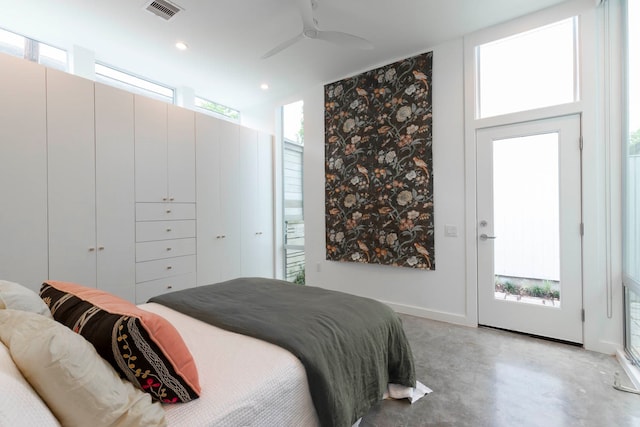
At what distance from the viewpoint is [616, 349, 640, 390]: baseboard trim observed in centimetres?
190

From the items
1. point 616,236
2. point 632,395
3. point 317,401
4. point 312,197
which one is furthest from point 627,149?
point 312,197

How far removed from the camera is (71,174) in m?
2.58

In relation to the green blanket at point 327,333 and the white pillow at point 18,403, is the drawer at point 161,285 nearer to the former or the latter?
the green blanket at point 327,333

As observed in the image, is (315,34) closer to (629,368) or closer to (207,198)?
(207,198)

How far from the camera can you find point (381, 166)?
3.48 meters

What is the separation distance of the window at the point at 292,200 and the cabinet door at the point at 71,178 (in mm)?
2585

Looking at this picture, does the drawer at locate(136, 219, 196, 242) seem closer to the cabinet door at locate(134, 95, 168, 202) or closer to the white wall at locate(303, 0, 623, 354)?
the cabinet door at locate(134, 95, 168, 202)

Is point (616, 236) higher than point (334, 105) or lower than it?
lower

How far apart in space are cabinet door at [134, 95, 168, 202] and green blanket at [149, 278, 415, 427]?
5.31ft

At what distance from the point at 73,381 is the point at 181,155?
306cm

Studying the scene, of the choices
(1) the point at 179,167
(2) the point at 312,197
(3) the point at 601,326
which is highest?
→ (1) the point at 179,167

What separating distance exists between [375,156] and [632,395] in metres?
2.83

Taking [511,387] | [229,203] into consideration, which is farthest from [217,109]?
[511,387]

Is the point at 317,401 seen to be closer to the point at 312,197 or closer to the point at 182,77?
the point at 312,197
